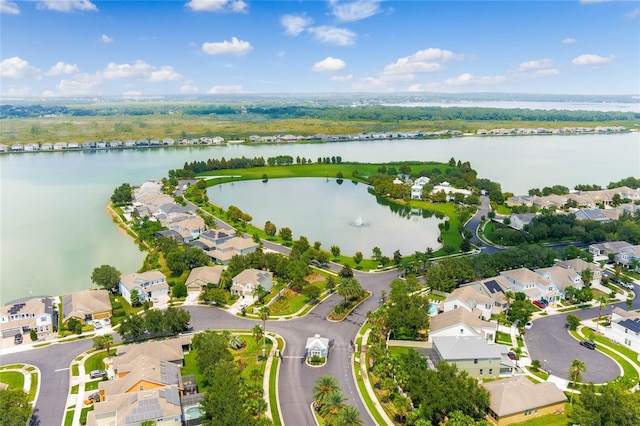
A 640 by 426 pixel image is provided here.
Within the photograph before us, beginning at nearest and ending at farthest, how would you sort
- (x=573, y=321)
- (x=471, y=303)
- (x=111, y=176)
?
(x=573, y=321) → (x=471, y=303) → (x=111, y=176)

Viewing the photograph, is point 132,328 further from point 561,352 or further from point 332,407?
point 561,352

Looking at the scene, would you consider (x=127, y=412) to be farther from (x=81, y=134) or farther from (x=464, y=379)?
(x=81, y=134)

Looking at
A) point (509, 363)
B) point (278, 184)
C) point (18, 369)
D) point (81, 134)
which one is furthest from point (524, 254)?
point (81, 134)

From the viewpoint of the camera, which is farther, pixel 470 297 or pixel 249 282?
pixel 249 282

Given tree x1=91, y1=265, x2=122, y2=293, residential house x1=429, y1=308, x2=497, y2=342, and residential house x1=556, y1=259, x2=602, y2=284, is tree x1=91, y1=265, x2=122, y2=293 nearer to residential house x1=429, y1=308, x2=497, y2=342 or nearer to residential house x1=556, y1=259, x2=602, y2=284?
residential house x1=429, y1=308, x2=497, y2=342

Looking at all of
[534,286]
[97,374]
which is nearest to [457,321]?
[534,286]

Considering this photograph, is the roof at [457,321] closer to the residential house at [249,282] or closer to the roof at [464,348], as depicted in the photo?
the roof at [464,348]

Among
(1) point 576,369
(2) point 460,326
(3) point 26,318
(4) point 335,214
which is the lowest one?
(1) point 576,369

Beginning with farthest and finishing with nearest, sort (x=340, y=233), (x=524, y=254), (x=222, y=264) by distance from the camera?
(x=340, y=233) < (x=222, y=264) < (x=524, y=254)
